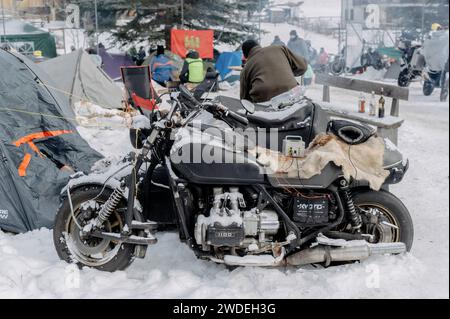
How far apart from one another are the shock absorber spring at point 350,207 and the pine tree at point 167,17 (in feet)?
53.8

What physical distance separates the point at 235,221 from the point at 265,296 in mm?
548

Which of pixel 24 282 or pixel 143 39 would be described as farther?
pixel 143 39

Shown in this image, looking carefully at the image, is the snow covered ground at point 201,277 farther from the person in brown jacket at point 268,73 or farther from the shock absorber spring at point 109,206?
the person in brown jacket at point 268,73

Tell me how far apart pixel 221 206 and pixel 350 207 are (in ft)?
3.11

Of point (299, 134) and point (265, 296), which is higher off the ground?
point (299, 134)

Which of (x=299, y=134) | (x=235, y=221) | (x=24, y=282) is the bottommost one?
(x=24, y=282)

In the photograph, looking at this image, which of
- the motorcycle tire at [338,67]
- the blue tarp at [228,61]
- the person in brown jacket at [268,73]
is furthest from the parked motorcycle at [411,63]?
the person in brown jacket at [268,73]

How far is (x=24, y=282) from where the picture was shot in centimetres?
383

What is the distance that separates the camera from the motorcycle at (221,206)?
3.70 meters

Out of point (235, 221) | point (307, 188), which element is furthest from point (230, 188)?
point (307, 188)
